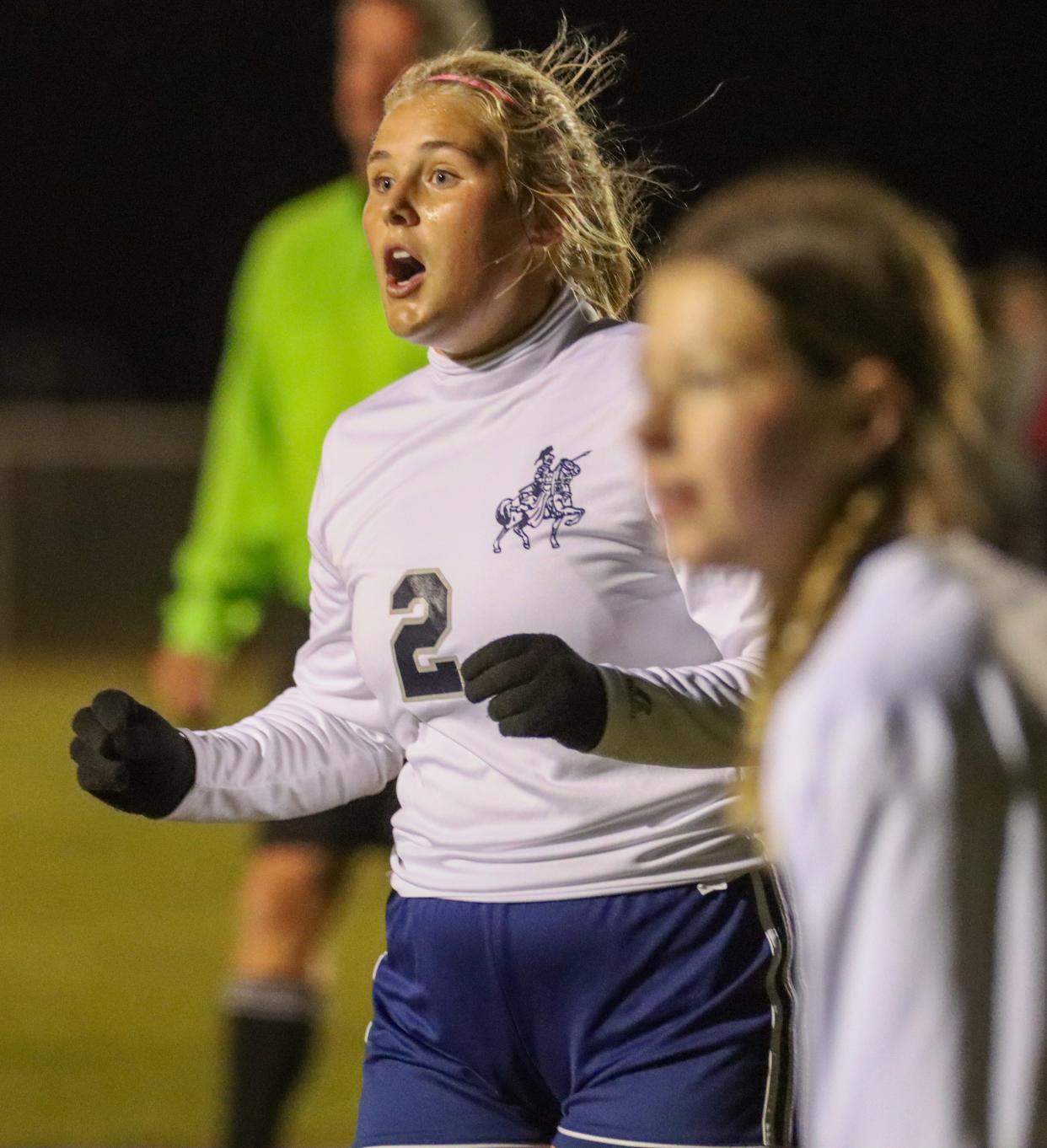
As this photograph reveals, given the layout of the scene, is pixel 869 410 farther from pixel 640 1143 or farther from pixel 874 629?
pixel 640 1143

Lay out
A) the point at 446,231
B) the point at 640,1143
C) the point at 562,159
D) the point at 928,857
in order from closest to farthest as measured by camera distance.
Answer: the point at 928,857 → the point at 640,1143 → the point at 446,231 → the point at 562,159

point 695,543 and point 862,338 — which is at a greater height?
point 862,338

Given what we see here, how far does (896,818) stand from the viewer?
1.31 m

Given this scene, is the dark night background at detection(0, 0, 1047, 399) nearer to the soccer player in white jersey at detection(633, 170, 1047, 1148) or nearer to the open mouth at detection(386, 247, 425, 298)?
the open mouth at detection(386, 247, 425, 298)

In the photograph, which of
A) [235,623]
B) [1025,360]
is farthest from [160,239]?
[235,623]

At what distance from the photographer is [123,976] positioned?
244 inches

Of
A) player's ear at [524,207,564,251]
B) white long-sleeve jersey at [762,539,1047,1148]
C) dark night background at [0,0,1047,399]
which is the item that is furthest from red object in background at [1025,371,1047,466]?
dark night background at [0,0,1047,399]

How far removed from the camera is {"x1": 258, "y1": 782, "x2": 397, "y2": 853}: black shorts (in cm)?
423

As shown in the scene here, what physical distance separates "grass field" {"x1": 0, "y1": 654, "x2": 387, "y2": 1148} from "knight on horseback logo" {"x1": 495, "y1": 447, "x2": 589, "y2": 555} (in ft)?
8.05

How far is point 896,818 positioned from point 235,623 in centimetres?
334

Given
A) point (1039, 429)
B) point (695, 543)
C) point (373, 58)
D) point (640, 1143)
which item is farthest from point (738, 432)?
point (1039, 429)

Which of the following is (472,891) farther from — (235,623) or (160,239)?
(160,239)

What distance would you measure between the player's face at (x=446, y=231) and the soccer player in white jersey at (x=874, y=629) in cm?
107

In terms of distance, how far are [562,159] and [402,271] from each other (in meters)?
0.24
